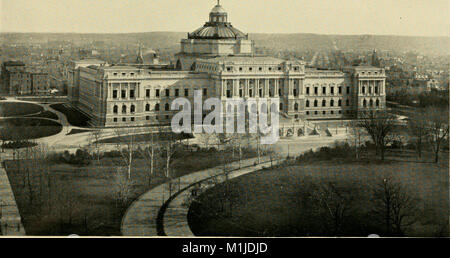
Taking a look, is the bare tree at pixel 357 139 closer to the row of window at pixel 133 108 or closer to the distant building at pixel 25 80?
the row of window at pixel 133 108

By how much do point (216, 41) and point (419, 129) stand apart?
23792mm

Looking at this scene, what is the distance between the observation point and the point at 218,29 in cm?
5256

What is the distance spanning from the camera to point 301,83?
4981 cm

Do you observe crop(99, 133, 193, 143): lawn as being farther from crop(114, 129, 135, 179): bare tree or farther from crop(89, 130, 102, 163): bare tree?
crop(89, 130, 102, 163): bare tree

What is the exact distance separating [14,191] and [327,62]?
33.5 meters

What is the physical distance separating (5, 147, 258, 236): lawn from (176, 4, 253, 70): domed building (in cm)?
2075

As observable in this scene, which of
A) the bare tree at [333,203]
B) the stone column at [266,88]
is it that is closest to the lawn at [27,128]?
the stone column at [266,88]

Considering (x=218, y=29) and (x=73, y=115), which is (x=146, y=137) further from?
(x=218, y=29)

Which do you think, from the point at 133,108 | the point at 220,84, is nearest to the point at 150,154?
the point at 133,108

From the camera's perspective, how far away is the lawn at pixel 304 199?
71.9 feet

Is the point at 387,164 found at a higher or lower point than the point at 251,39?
lower

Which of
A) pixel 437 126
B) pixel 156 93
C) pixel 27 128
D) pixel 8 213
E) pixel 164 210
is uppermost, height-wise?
pixel 156 93

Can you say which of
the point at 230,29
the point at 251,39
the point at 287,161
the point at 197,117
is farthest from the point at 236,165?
the point at 230,29
